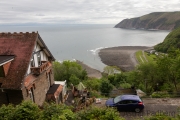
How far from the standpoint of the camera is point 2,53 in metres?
14.4

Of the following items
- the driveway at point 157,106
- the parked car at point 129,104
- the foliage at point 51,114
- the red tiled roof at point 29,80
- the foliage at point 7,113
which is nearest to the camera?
the foliage at point 51,114

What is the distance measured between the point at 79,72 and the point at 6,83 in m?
36.1

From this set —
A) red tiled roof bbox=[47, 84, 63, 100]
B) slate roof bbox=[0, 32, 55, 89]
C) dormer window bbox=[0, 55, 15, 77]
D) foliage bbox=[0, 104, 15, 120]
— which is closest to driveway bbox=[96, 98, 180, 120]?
red tiled roof bbox=[47, 84, 63, 100]

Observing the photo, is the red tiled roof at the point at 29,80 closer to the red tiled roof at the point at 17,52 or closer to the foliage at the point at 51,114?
the red tiled roof at the point at 17,52

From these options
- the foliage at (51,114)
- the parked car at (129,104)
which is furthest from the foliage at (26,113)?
the parked car at (129,104)

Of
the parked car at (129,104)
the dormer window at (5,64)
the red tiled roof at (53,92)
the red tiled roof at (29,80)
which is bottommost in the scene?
the parked car at (129,104)

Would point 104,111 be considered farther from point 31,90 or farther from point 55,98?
point 55,98

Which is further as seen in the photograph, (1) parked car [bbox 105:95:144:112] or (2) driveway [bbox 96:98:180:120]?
(1) parked car [bbox 105:95:144:112]

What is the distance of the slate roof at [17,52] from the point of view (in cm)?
1280

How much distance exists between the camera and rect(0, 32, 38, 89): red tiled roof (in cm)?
1282

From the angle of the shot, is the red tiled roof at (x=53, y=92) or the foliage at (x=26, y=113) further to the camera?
the red tiled roof at (x=53, y=92)

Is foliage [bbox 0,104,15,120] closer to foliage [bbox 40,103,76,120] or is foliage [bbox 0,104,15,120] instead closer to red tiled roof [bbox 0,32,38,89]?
foliage [bbox 40,103,76,120]

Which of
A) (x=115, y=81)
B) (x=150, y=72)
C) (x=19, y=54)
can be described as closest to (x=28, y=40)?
(x=19, y=54)

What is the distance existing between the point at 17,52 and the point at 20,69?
1843 mm
